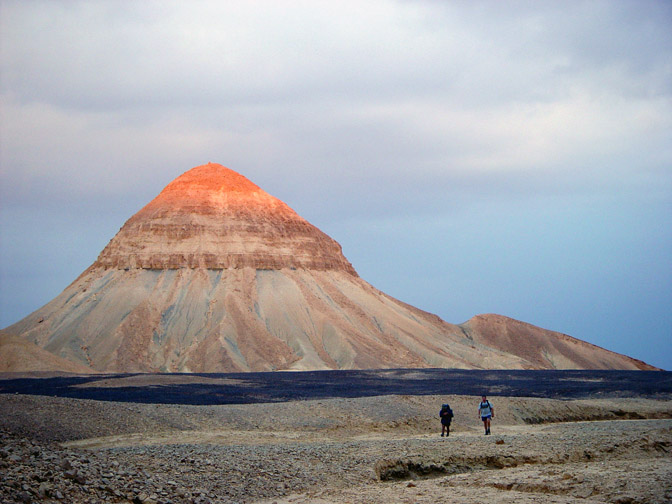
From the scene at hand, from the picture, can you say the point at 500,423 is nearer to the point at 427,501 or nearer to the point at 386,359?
the point at 427,501

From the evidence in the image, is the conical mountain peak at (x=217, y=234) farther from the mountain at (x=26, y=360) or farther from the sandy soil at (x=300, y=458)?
the sandy soil at (x=300, y=458)

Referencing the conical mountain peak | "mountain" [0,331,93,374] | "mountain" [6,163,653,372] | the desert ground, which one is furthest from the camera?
the conical mountain peak

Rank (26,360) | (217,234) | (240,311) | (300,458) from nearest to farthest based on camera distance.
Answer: (300,458) < (26,360) < (240,311) < (217,234)

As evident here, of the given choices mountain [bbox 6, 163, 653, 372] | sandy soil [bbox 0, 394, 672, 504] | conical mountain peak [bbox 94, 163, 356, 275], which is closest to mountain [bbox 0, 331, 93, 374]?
mountain [bbox 6, 163, 653, 372]

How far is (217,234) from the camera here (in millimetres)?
87875

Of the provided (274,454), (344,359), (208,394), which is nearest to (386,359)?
(344,359)

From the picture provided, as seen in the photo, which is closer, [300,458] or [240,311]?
[300,458]

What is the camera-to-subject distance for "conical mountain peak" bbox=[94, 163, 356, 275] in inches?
3339

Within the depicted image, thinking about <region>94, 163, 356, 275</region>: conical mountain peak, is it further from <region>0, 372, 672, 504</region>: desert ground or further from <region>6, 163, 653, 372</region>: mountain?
<region>0, 372, 672, 504</region>: desert ground

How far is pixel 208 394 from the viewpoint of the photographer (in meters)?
39.4

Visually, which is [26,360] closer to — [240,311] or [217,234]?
[240,311]

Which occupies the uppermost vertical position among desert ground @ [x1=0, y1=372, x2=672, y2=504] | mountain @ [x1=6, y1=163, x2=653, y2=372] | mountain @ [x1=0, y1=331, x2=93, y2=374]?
mountain @ [x1=6, y1=163, x2=653, y2=372]

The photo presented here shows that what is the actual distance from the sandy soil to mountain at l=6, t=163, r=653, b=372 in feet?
131

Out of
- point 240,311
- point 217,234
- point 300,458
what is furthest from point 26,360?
point 300,458
